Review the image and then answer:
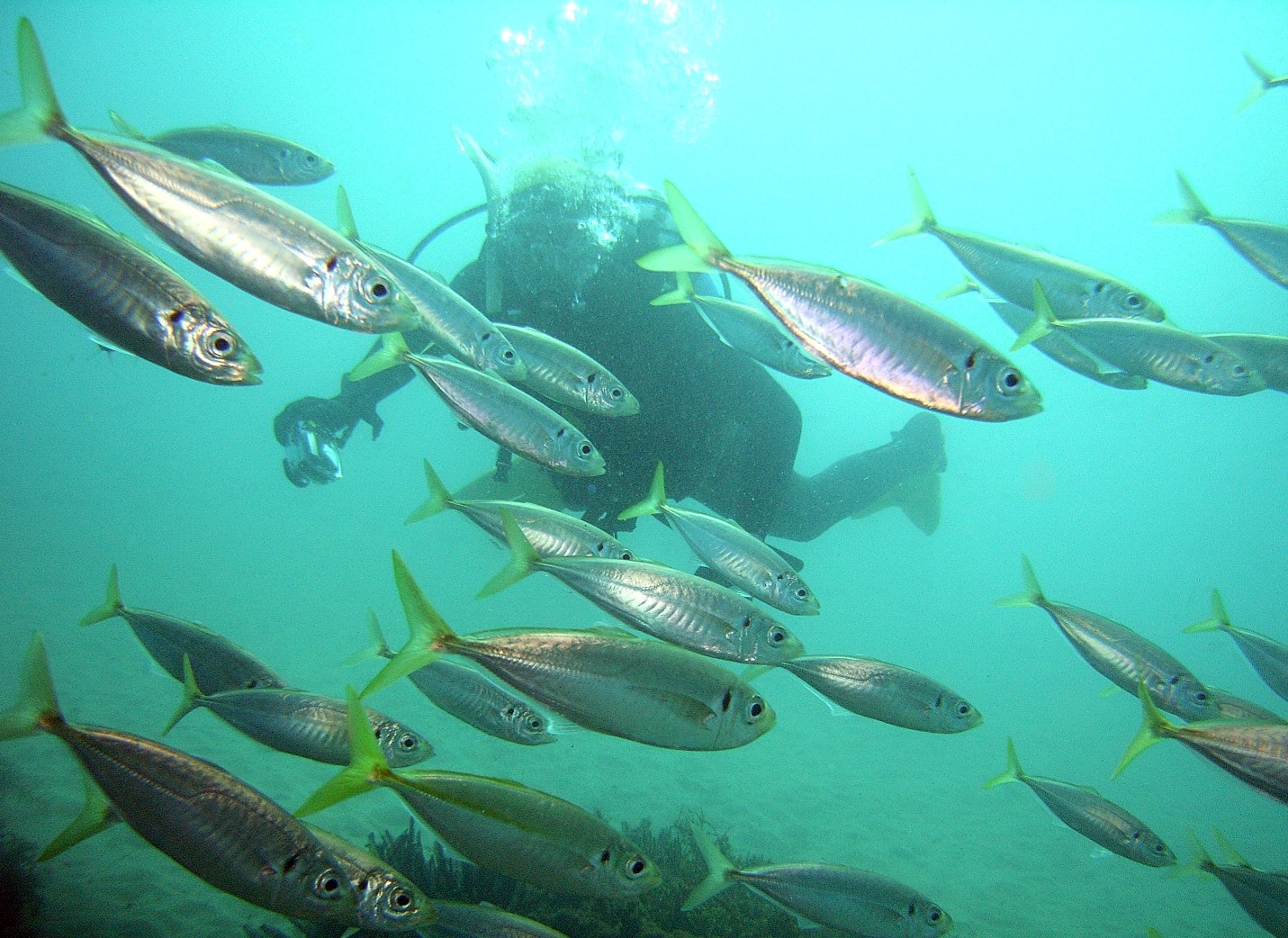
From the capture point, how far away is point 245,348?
160cm

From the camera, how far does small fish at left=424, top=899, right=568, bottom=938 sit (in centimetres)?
253

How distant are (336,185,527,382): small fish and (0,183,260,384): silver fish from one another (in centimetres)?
105

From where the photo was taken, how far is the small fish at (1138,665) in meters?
2.91

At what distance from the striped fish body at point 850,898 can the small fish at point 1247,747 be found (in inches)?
60.6

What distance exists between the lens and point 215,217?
4.96 ft

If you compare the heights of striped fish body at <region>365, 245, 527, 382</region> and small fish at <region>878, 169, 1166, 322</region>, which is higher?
small fish at <region>878, 169, 1166, 322</region>

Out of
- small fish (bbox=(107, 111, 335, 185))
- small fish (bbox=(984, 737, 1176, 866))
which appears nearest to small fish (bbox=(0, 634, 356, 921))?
small fish (bbox=(107, 111, 335, 185))

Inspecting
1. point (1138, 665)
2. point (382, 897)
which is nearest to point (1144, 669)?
point (1138, 665)

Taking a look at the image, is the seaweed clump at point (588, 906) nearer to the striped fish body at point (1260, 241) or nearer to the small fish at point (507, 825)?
the small fish at point (507, 825)

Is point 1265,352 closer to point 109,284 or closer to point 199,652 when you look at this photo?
point 109,284

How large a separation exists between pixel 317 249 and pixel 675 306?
5083mm

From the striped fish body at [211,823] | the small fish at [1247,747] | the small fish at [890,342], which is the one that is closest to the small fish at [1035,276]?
the small fish at [890,342]

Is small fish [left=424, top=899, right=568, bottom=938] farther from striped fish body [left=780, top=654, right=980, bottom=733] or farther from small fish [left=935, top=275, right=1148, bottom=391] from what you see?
small fish [left=935, top=275, right=1148, bottom=391]

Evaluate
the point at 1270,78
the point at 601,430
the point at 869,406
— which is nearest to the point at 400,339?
the point at 601,430
